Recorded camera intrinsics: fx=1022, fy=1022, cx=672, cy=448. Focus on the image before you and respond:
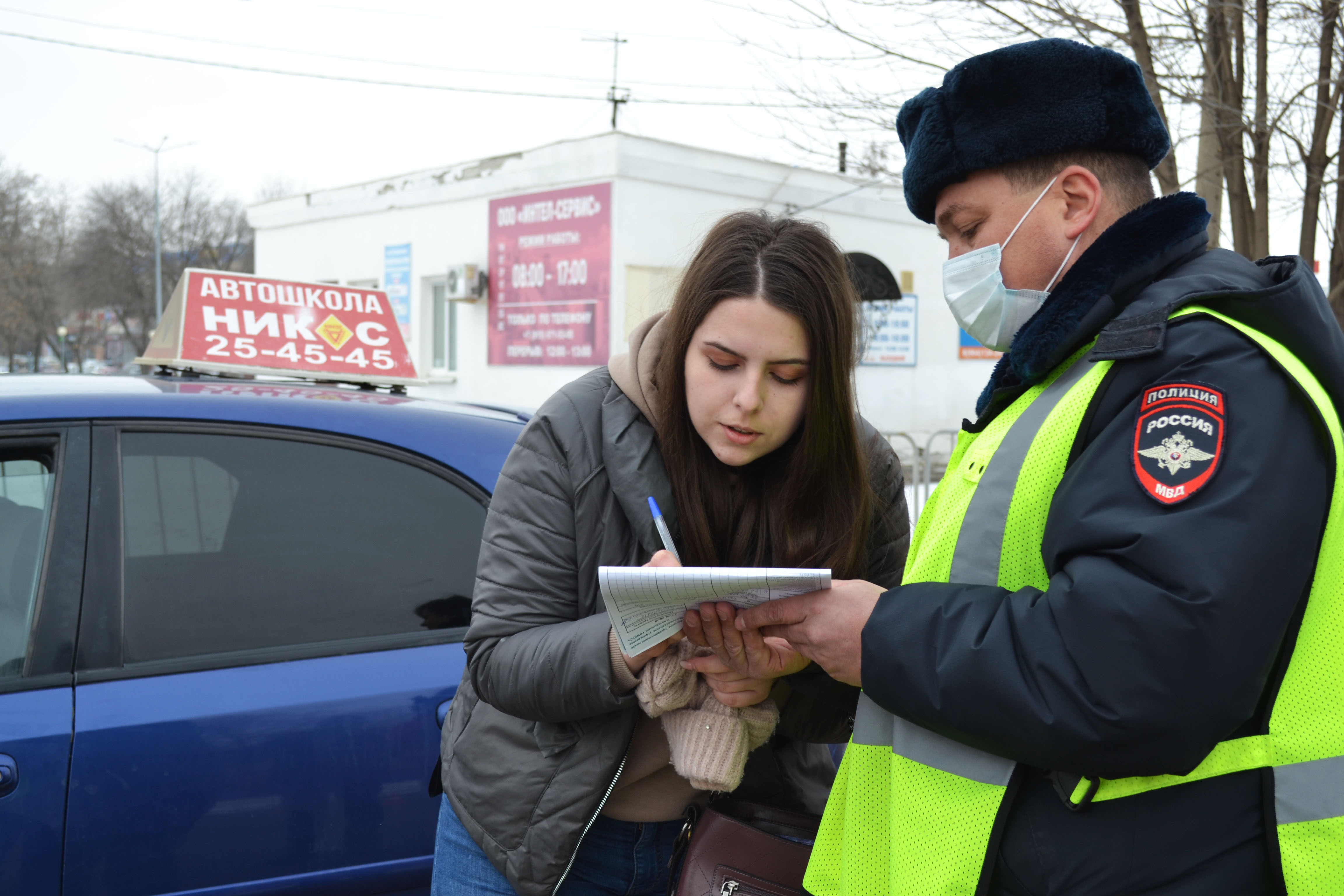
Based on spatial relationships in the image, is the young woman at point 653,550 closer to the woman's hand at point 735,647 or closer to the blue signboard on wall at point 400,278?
the woman's hand at point 735,647

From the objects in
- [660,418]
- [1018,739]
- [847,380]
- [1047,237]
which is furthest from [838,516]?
[1018,739]

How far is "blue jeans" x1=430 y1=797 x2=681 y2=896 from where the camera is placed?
5.77ft

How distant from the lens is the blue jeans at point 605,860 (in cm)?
176

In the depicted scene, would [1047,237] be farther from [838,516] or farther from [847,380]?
[838,516]

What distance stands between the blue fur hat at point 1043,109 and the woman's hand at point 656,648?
0.65 meters

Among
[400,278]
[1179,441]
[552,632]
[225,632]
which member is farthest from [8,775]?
[400,278]

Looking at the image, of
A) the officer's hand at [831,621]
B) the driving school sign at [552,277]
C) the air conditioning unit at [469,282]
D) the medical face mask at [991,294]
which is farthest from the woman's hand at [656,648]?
the air conditioning unit at [469,282]

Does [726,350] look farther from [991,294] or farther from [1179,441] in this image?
[1179,441]

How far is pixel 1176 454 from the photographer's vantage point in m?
1.03

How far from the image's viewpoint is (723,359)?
171cm

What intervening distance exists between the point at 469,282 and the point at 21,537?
1278cm

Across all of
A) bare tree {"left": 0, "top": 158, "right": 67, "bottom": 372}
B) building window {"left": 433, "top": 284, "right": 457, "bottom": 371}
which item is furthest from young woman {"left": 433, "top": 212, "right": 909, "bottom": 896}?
bare tree {"left": 0, "top": 158, "right": 67, "bottom": 372}

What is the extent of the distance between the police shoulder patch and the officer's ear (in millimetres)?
349

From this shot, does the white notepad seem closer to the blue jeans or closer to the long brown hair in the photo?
the long brown hair
